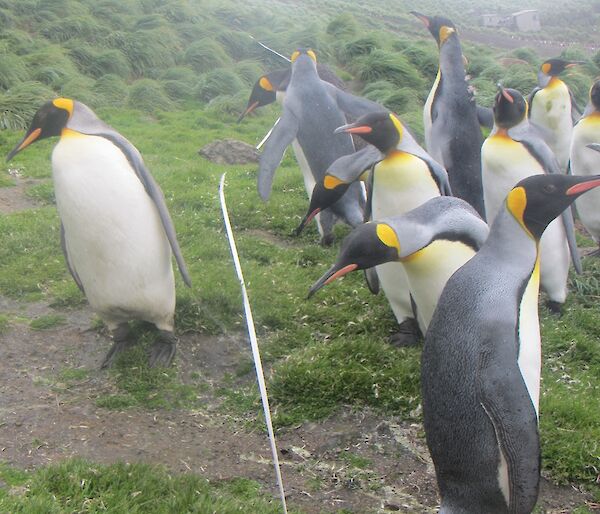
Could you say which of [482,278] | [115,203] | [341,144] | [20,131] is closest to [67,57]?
[20,131]

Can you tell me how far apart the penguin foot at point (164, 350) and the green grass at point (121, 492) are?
763 mm

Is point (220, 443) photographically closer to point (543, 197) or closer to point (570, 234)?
point (543, 197)

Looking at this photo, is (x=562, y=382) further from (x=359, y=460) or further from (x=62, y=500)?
(x=62, y=500)

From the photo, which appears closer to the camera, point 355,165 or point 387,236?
point 387,236

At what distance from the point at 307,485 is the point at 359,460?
0.74ft

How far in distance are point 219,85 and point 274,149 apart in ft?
16.1

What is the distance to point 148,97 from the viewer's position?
8.40 metres

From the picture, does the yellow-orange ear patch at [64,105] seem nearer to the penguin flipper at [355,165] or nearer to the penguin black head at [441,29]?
the penguin flipper at [355,165]

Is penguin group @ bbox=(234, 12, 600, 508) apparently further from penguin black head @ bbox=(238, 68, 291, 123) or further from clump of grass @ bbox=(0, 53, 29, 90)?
clump of grass @ bbox=(0, 53, 29, 90)

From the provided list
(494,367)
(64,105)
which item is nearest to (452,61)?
(64,105)

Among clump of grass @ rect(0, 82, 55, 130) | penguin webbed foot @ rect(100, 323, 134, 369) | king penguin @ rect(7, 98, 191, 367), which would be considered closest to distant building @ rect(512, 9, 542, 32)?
clump of grass @ rect(0, 82, 55, 130)

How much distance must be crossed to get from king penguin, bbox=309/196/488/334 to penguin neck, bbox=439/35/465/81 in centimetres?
228

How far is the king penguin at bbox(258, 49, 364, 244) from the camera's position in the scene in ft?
14.5

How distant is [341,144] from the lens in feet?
14.9
